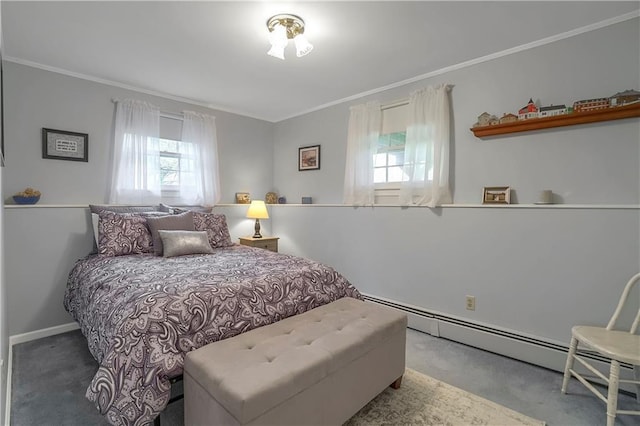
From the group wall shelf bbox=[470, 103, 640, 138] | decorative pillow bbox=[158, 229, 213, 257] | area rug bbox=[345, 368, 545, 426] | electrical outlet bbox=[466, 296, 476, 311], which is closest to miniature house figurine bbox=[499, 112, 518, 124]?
wall shelf bbox=[470, 103, 640, 138]

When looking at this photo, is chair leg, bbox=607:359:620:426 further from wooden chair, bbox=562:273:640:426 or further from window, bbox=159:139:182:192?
window, bbox=159:139:182:192

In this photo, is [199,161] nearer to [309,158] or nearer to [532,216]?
[309,158]

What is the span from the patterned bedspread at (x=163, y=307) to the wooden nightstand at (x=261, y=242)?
1.31 metres

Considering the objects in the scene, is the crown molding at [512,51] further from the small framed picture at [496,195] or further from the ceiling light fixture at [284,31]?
the ceiling light fixture at [284,31]

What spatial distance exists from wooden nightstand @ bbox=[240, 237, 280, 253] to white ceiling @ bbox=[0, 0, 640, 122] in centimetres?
174

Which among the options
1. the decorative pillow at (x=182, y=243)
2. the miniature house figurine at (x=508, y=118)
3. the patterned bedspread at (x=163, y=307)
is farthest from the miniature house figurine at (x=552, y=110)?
the decorative pillow at (x=182, y=243)

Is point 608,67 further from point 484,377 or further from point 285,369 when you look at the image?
point 285,369

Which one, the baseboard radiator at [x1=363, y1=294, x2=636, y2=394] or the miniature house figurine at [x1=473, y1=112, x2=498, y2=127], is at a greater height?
the miniature house figurine at [x1=473, y1=112, x2=498, y2=127]

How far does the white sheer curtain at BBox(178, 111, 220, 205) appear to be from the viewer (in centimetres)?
360

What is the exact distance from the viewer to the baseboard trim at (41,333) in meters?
2.55

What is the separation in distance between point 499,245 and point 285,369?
195cm

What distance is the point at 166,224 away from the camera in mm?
2811

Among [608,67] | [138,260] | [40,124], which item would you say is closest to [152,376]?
[138,260]

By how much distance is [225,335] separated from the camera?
163 cm
